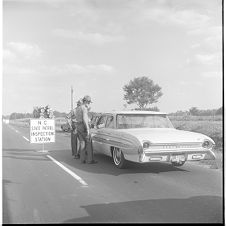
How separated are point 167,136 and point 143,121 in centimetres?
114

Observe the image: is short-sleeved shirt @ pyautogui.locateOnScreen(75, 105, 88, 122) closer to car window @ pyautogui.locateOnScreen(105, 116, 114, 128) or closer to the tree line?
car window @ pyautogui.locateOnScreen(105, 116, 114, 128)

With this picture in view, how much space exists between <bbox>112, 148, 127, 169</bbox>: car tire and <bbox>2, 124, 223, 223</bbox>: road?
0.42 ft

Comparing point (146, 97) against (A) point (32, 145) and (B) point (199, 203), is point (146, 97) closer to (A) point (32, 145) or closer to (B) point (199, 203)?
(B) point (199, 203)

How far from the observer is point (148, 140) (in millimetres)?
6918

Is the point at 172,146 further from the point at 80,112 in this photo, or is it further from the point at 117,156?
the point at 80,112

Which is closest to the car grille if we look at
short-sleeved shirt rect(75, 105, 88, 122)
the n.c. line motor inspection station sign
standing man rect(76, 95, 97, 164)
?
standing man rect(76, 95, 97, 164)

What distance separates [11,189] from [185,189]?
107 inches

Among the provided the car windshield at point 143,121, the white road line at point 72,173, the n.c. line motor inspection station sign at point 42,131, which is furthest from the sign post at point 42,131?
the car windshield at point 143,121

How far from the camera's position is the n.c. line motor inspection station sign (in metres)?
11.0

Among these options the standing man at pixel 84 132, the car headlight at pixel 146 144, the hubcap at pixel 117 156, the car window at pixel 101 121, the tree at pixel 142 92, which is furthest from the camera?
the car window at pixel 101 121

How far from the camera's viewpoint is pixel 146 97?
6586mm

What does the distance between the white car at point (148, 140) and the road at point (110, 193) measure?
35 cm

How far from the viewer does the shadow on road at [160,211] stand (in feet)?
14.1

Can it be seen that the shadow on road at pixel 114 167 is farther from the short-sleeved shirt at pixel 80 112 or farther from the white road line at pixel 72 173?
the short-sleeved shirt at pixel 80 112
